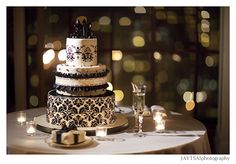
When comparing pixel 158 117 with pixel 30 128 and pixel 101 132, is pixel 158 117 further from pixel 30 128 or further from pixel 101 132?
pixel 30 128

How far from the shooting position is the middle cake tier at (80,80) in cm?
148

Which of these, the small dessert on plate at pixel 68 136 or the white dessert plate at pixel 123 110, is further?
the white dessert plate at pixel 123 110

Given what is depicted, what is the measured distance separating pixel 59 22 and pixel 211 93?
79 centimetres

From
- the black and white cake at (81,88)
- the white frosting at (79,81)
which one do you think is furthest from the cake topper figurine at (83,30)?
the white frosting at (79,81)

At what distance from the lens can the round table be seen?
4.32 ft

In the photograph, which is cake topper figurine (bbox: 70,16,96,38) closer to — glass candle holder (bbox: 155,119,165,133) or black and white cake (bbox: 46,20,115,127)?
black and white cake (bbox: 46,20,115,127)

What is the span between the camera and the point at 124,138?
4.68ft

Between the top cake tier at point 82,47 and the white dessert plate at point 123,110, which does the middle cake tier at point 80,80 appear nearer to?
the top cake tier at point 82,47

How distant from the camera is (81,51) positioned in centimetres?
149

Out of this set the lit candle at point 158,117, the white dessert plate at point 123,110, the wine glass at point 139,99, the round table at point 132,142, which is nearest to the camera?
the round table at point 132,142

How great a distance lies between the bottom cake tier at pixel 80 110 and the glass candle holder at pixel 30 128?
0.07 m

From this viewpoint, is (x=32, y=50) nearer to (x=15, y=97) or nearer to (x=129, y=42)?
(x=15, y=97)
